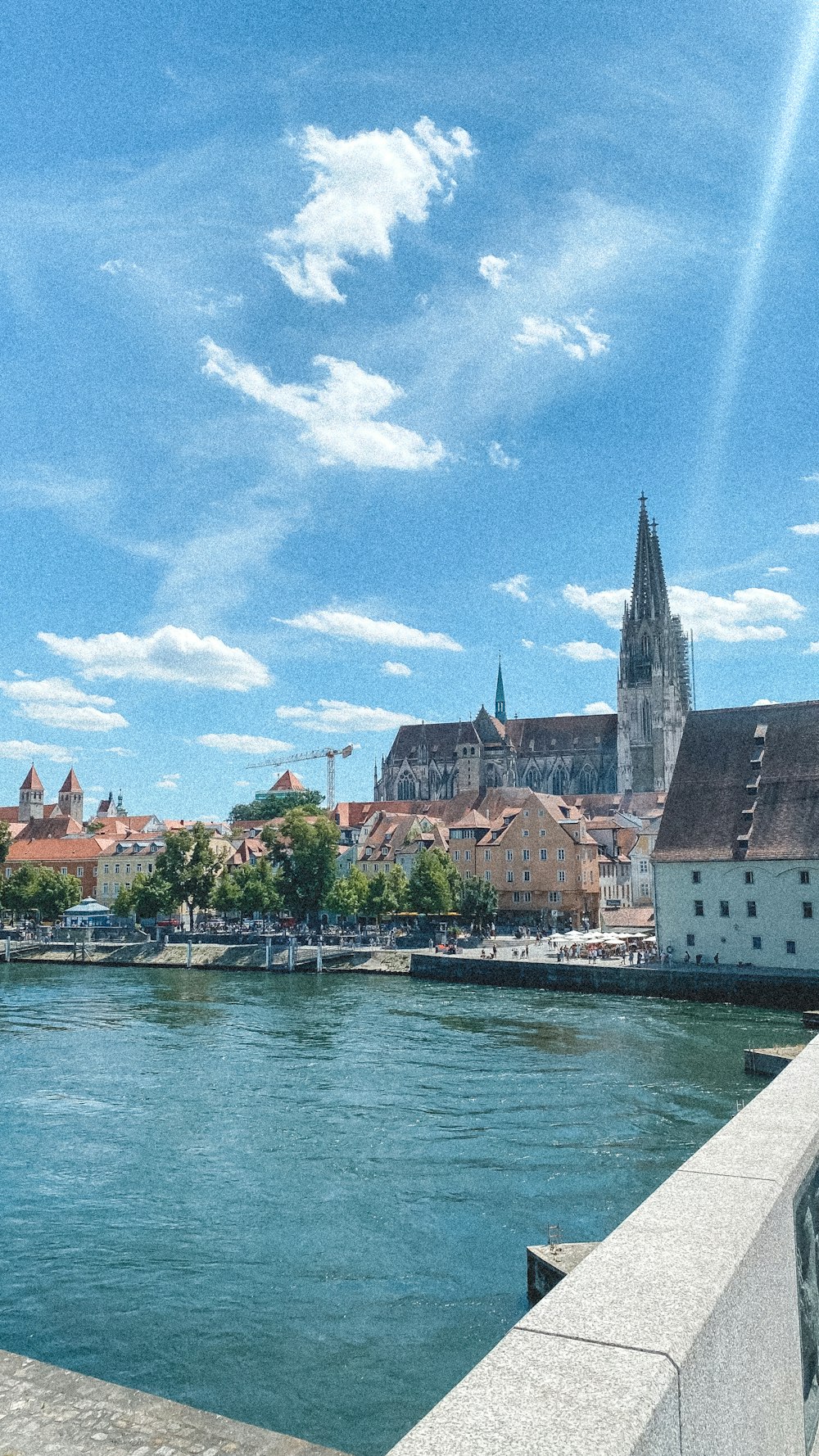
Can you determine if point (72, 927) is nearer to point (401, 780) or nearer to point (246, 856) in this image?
point (246, 856)

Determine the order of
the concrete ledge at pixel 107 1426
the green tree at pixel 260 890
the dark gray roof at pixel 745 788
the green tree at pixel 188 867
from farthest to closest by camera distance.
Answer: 1. the green tree at pixel 188 867
2. the green tree at pixel 260 890
3. the dark gray roof at pixel 745 788
4. the concrete ledge at pixel 107 1426

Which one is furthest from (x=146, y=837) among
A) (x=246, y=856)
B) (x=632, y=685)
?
(x=632, y=685)

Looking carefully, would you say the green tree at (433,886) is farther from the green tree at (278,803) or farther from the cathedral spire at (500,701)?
the cathedral spire at (500,701)

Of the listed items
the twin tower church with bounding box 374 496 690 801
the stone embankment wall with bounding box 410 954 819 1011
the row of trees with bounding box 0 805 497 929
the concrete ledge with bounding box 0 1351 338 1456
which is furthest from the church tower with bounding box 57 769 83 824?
the concrete ledge with bounding box 0 1351 338 1456

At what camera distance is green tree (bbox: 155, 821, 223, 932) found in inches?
3364

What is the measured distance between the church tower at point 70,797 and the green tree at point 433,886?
9331 centimetres

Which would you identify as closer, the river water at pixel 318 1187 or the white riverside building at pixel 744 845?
the river water at pixel 318 1187

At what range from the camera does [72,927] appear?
3428 inches

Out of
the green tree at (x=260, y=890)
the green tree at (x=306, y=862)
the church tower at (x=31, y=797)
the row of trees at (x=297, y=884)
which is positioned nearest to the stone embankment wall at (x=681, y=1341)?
the row of trees at (x=297, y=884)

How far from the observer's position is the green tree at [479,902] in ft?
250

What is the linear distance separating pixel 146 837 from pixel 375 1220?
9843 cm

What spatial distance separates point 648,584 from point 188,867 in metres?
78.4

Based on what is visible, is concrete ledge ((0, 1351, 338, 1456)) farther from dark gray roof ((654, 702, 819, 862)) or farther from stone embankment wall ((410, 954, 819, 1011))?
dark gray roof ((654, 702, 819, 862))

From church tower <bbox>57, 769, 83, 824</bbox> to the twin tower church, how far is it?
4609cm
